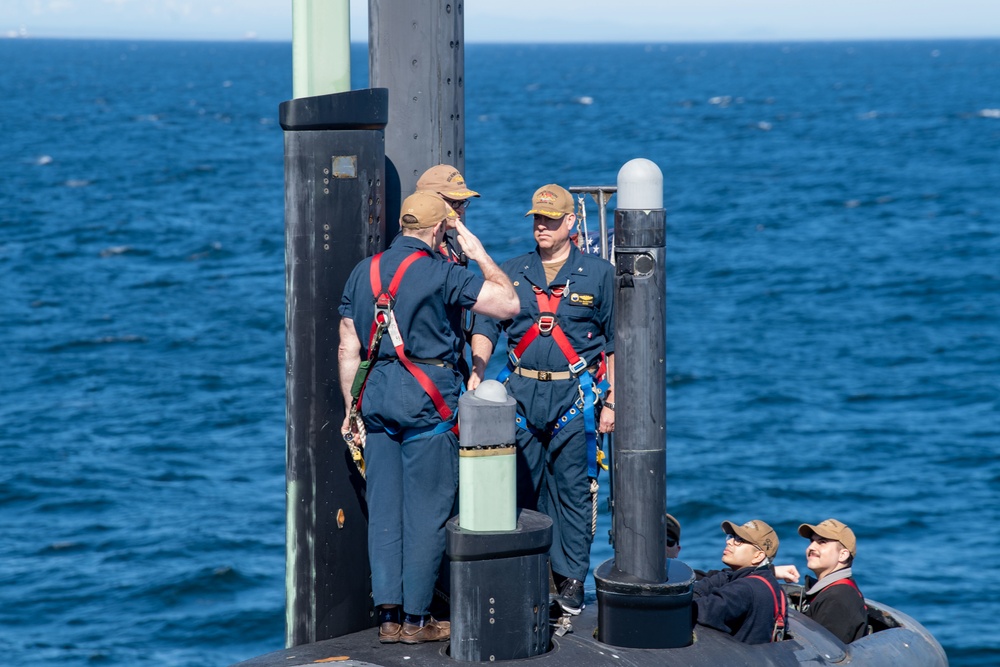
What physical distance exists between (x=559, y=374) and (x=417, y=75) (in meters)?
2.10

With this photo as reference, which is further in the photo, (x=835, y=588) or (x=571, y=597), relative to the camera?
(x=835, y=588)

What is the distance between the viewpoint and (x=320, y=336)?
331 inches

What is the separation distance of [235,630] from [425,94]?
12.8 meters

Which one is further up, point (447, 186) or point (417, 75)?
point (417, 75)

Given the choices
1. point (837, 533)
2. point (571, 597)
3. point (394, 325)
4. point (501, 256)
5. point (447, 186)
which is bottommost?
point (571, 597)

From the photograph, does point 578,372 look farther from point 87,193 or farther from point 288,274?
point 87,193

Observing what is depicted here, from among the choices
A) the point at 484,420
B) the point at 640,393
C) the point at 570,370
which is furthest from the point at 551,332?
the point at 484,420

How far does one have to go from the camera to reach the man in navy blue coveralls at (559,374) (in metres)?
8.99

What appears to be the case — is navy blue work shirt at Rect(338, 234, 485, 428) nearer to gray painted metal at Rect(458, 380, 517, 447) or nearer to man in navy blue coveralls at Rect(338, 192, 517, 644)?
man in navy blue coveralls at Rect(338, 192, 517, 644)

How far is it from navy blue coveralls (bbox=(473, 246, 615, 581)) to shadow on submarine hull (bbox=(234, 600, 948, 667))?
508mm

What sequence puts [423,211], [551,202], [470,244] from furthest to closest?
1. [551,202]
2. [470,244]
3. [423,211]

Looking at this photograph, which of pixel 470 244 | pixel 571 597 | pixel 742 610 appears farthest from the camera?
pixel 571 597

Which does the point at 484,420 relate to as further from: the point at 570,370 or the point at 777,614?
the point at 777,614

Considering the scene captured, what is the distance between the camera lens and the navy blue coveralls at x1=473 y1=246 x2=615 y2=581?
9.00m
